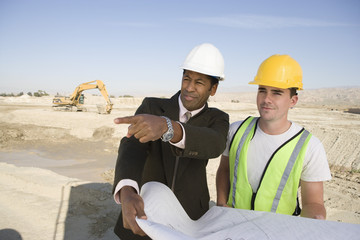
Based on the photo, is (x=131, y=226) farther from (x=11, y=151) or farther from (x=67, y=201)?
(x=11, y=151)

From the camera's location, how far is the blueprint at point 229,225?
1267mm

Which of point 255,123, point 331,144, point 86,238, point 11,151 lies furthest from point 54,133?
point 255,123

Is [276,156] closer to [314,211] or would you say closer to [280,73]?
[314,211]

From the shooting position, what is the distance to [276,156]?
206cm

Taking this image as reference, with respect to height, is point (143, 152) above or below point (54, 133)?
above

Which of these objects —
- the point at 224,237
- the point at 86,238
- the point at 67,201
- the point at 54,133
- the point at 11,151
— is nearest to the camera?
the point at 224,237

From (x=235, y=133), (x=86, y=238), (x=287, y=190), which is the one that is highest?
(x=235, y=133)

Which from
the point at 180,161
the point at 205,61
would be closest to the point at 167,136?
→ the point at 180,161

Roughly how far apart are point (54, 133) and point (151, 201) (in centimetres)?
1500

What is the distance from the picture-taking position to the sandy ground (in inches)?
179

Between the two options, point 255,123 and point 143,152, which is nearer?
point 143,152

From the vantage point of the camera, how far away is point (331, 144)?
1149 centimetres

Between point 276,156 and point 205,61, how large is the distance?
0.91 meters

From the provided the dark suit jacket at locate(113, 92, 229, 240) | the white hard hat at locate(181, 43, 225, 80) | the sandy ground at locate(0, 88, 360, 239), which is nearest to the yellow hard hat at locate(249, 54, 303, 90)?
the white hard hat at locate(181, 43, 225, 80)
